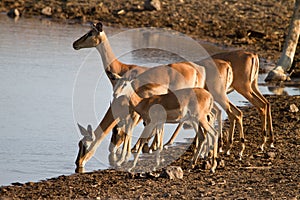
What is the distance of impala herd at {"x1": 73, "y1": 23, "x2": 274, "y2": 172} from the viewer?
10.6 meters

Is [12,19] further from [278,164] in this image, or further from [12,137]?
[278,164]

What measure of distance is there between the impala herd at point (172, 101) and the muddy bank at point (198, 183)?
0.34 metres

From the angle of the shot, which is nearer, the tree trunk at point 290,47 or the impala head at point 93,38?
the impala head at point 93,38

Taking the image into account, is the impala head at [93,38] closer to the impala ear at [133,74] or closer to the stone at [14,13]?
the impala ear at [133,74]

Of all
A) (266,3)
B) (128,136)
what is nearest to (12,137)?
(128,136)

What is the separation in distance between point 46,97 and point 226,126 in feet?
12.0

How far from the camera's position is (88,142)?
36.2ft

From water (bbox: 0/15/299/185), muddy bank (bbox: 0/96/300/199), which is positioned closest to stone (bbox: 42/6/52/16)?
water (bbox: 0/15/299/185)

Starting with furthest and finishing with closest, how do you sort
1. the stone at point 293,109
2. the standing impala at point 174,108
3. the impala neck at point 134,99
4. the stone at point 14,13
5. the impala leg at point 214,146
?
the stone at point 14,13 → the stone at point 293,109 → the impala neck at point 134,99 → the standing impala at point 174,108 → the impala leg at point 214,146

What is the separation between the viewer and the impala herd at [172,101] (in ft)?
34.7

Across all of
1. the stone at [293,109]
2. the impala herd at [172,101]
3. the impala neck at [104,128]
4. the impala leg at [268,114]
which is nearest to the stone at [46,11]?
the stone at [293,109]

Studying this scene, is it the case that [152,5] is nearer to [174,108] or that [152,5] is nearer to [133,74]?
[133,74]

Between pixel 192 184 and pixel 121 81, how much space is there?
194 centimetres

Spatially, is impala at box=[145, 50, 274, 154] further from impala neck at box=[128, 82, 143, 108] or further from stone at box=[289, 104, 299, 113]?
stone at box=[289, 104, 299, 113]
